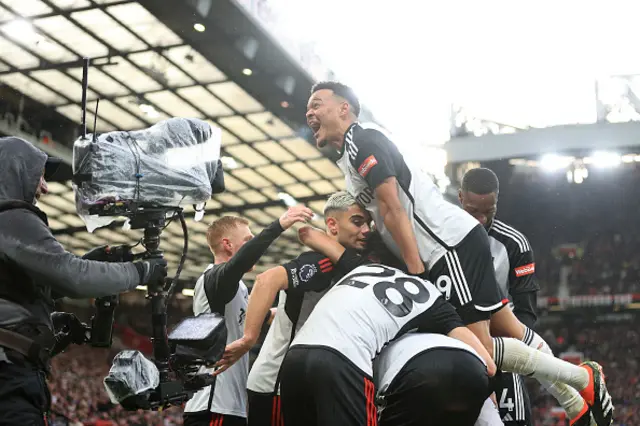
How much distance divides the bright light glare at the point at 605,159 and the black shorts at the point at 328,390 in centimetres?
2259

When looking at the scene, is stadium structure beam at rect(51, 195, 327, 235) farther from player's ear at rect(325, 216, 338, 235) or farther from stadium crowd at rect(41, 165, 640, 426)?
player's ear at rect(325, 216, 338, 235)

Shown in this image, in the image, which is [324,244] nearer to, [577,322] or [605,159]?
[605,159]

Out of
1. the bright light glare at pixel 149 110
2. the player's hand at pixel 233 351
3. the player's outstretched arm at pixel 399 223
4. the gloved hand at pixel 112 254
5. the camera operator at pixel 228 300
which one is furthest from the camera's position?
the bright light glare at pixel 149 110

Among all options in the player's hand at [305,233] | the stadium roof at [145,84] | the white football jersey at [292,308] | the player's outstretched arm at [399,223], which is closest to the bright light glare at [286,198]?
the stadium roof at [145,84]

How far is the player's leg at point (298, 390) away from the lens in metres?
3.00

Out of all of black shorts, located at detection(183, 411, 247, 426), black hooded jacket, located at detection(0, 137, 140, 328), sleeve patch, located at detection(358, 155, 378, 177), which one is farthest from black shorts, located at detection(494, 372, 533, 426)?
black hooded jacket, located at detection(0, 137, 140, 328)

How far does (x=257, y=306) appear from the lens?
3.98m

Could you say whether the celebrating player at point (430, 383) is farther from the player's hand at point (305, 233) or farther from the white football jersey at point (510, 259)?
the white football jersey at point (510, 259)

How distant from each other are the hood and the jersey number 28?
4.11ft

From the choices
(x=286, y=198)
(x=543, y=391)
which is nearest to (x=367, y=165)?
(x=543, y=391)

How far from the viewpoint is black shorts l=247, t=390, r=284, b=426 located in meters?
4.25

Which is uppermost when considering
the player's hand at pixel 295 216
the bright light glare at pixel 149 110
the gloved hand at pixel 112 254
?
the bright light glare at pixel 149 110

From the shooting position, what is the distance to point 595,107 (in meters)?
23.5

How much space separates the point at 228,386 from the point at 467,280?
5.82ft
